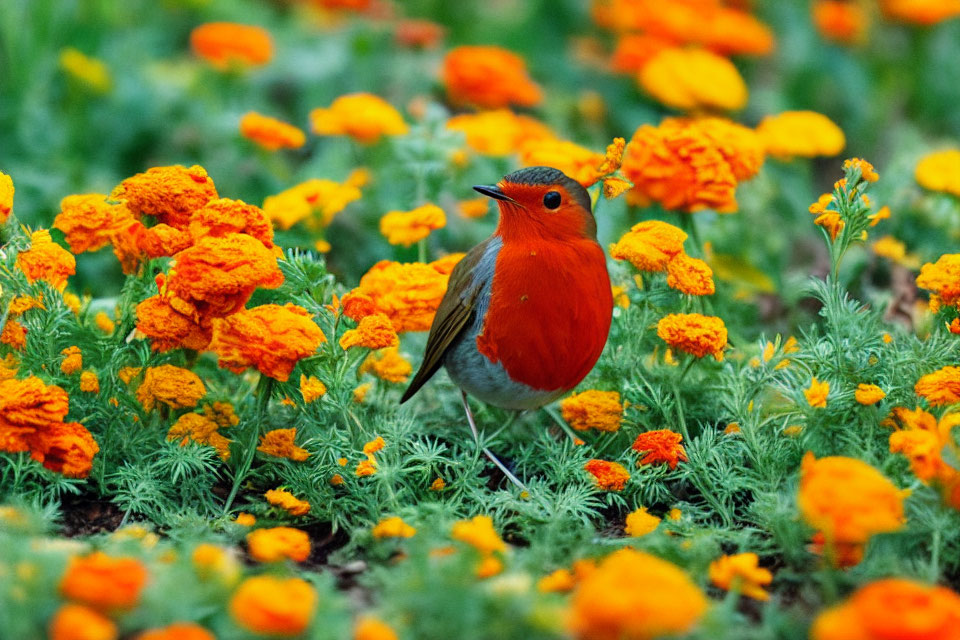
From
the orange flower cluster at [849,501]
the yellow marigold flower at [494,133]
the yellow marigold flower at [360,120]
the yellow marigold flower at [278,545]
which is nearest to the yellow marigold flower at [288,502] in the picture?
the yellow marigold flower at [278,545]

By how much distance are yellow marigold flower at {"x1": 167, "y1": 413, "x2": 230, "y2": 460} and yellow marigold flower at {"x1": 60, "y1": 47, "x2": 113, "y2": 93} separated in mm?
2893

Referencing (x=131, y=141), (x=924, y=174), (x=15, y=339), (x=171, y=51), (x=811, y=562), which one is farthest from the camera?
(x=171, y=51)

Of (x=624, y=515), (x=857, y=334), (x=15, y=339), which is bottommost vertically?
(x=624, y=515)

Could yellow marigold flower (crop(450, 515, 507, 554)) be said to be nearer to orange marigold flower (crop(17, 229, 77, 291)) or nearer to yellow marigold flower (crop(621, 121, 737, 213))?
orange marigold flower (crop(17, 229, 77, 291))

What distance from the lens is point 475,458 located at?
10.3 feet

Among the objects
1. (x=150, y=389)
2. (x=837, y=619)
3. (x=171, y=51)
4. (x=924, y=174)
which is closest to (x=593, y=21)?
(x=171, y=51)

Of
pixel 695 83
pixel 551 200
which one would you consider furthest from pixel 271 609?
pixel 695 83

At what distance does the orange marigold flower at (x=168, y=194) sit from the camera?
2.96m

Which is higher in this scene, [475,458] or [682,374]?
[682,374]

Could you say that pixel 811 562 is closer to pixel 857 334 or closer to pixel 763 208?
pixel 857 334

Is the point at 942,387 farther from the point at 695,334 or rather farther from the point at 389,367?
the point at 389,367

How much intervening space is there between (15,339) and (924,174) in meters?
3.16

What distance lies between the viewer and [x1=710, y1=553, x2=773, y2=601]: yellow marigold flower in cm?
237

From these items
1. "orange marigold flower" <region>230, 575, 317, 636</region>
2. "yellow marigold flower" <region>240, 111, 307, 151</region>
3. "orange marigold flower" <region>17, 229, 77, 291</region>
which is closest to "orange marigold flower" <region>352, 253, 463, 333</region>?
"orange marigold flower" <region>17, 229, 77, 291</region>
